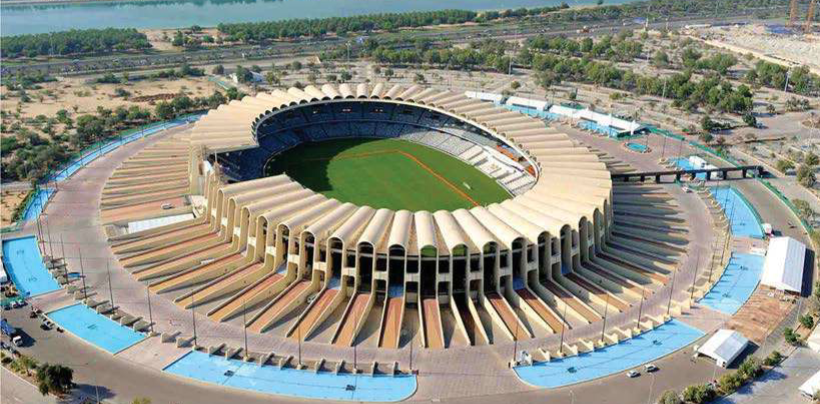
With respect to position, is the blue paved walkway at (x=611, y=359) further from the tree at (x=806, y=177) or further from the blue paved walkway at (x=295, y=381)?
the tree at (x=806, y=177)

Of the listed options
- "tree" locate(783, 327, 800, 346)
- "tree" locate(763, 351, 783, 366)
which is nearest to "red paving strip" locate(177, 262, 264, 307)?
"tree" locate(763, 351, 783, 366)

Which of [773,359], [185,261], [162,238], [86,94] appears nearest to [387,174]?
[162,238]

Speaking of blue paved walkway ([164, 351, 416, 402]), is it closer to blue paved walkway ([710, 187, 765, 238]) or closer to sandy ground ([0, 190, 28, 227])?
sandy ground ([0, 190, 28, 227])

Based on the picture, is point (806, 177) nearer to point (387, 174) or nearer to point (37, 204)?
point (387, 174)

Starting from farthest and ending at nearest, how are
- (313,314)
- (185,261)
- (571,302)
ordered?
(185,261)
(571,302)
(313,314)

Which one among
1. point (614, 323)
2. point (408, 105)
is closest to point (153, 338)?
point (614, 323)
